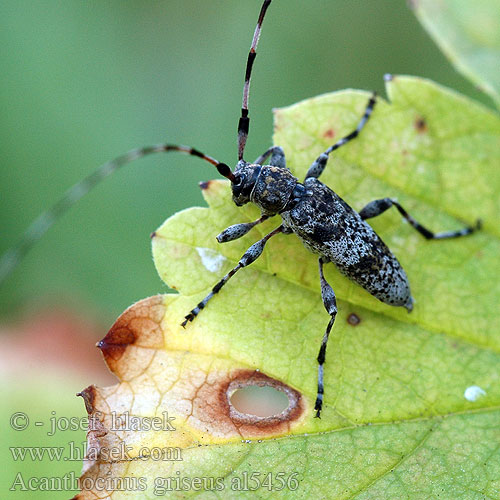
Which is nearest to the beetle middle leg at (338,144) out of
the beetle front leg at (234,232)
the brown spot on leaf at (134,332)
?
the beetle front leg at (234,232)

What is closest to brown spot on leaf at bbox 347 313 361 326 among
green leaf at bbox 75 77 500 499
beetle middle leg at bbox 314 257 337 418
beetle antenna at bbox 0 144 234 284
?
green leaf at bbox 75 77 500 499

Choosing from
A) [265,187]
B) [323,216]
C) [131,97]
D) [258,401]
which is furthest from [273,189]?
[131,97]

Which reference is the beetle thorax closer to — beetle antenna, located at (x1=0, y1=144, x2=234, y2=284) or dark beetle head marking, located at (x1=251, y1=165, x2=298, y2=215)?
dark beetle head marking, located at (x1=251, y1=165, x2=298, y2=215)

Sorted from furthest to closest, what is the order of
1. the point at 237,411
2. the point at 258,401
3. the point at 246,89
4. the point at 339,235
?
1. the point at 246,89
2. the point at 258,401
3. the point at 339,235
4. the point at 237,411

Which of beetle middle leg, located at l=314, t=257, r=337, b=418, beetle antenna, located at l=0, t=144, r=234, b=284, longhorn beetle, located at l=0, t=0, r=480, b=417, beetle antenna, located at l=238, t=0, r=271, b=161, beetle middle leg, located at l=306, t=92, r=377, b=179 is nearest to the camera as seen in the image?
beetle middle leg, located at l=314, t=257, r=337, b=418

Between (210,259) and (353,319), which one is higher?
(210,259)

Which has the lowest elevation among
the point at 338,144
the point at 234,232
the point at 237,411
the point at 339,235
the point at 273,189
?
the point at 237,411

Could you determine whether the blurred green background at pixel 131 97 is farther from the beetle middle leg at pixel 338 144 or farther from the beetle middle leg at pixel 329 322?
the beetle middle leg at pixel 329 322

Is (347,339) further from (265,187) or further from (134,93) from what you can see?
(134,93)
